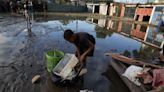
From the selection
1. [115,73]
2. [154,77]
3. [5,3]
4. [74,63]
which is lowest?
[115,73]

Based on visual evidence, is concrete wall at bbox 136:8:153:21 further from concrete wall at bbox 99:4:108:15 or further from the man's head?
the man's head

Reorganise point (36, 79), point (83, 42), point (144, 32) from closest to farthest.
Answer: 1. point (83, 42)
2. point (36, 79)
3. point (144, 32)

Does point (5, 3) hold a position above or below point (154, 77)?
above

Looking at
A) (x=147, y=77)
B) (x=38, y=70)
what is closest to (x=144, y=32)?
(x=147, y=77)

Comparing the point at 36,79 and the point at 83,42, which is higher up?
the point at 83,42

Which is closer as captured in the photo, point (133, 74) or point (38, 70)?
point (133, 74)

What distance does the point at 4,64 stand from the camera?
5.94 meters

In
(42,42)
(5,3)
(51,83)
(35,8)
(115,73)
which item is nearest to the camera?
(51,83)

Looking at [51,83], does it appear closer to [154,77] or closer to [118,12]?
[154,77]

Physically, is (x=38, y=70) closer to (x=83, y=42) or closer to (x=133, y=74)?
(x=83, y=42)

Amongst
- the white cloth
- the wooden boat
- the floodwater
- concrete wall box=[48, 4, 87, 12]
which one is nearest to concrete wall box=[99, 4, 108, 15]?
concrete wall box=[48, 4, 87, 12]

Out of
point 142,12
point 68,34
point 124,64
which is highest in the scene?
point 68,34

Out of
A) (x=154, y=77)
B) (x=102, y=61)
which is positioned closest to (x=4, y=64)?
(x=102, y=61)

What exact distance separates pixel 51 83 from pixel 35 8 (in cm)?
2779
